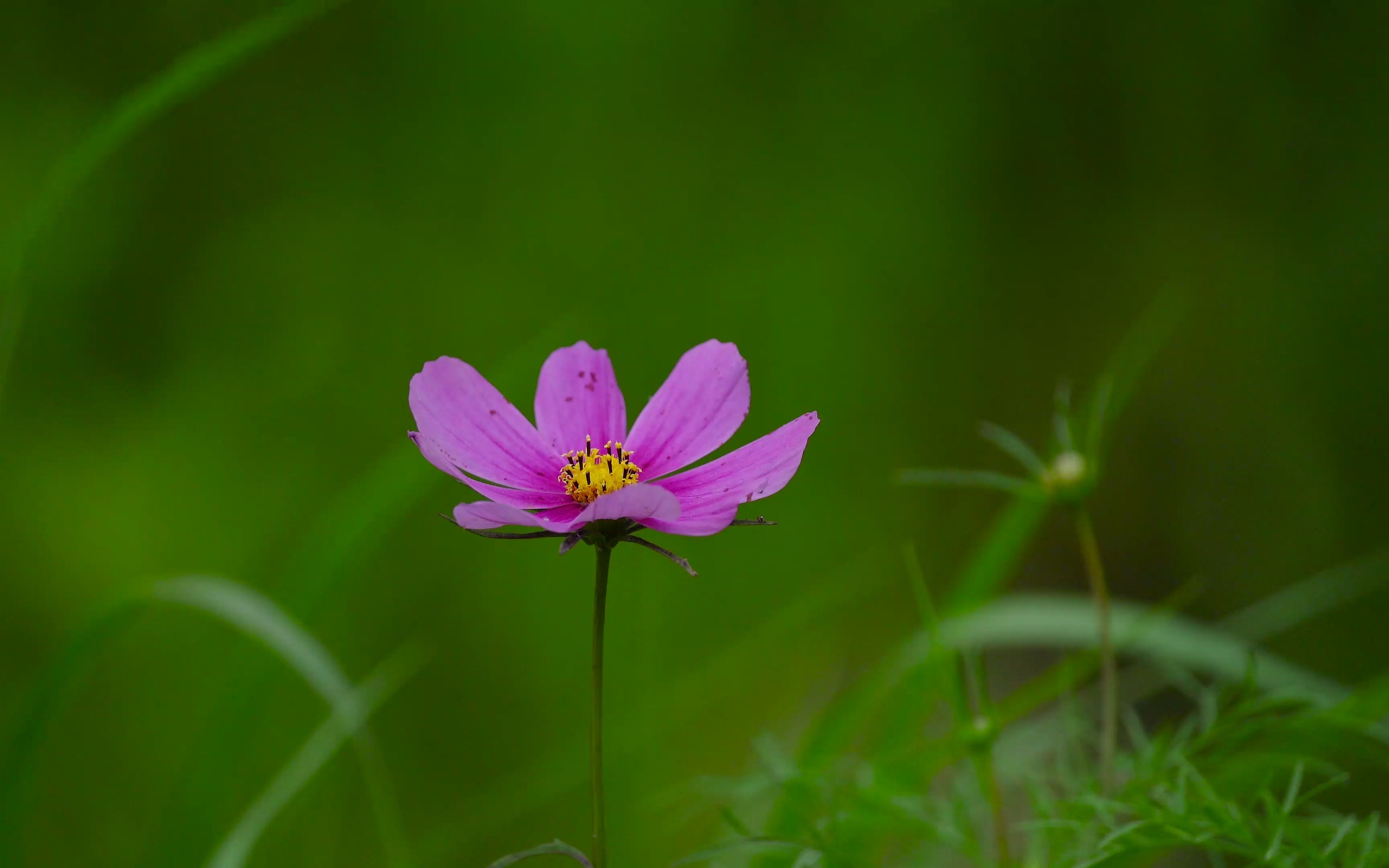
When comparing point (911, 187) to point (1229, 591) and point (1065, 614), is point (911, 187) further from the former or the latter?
point (1065, 614)

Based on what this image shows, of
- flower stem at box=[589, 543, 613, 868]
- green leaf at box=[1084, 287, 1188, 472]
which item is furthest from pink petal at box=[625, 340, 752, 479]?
green leaf at box=[1084, 287, 1188, 472]

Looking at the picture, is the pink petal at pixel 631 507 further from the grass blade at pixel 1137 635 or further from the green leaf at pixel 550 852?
the grass blade at pixel 1137 635

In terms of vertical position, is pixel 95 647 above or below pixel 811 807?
above

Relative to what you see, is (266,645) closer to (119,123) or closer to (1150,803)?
(119,123)

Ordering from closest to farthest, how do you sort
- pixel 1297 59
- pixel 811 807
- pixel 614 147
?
pixel 811 807
pixel 1297 59
pixel 614 147

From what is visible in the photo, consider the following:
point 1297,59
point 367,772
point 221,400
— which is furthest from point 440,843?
point 1297,59

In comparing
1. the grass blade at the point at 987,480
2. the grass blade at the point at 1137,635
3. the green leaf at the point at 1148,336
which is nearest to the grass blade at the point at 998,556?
the grass blade at the point at 1137,635

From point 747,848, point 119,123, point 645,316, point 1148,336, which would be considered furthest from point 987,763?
point 1148,336
